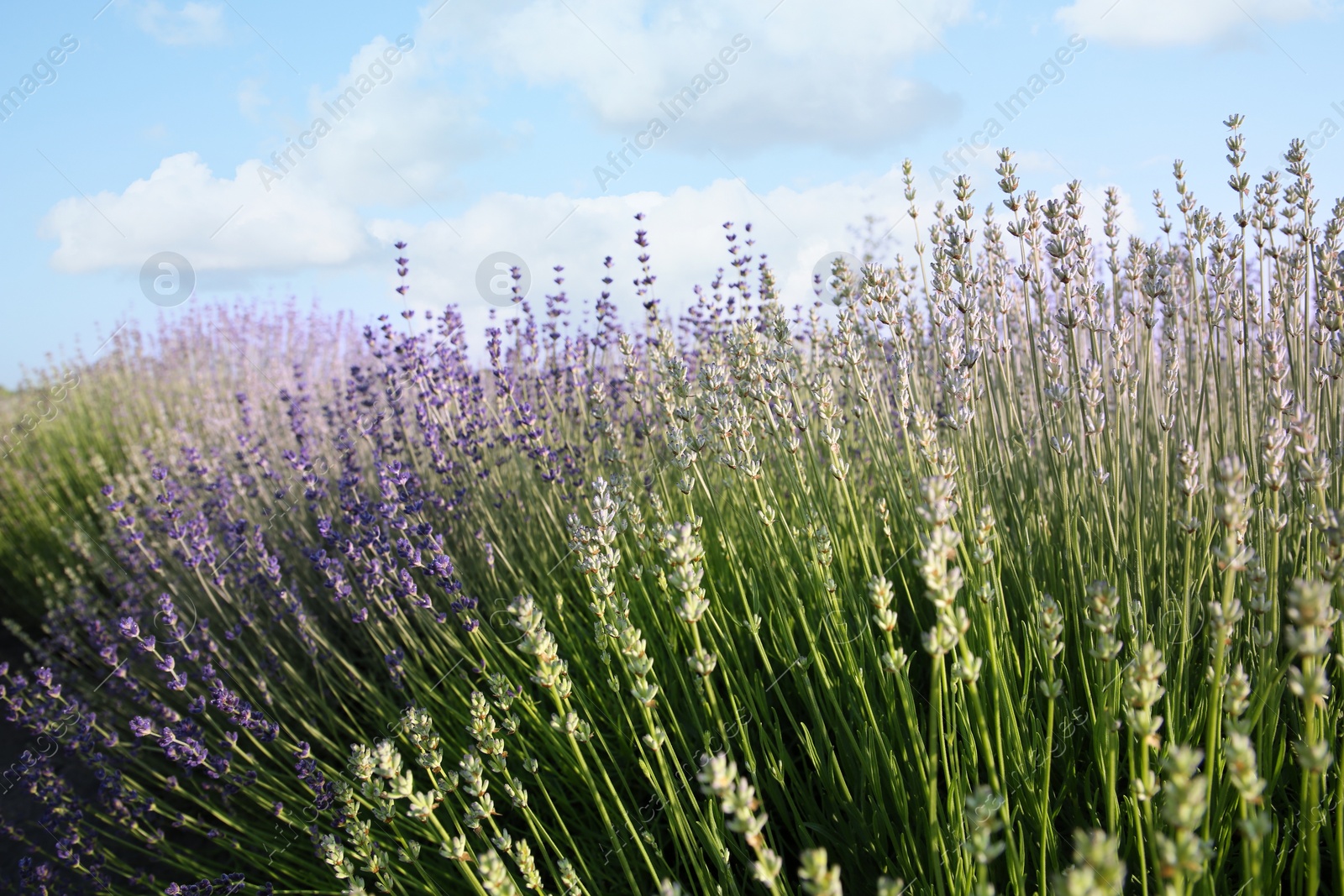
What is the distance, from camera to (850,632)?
2.09 metres

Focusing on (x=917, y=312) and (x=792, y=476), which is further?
(x=917, y=312)

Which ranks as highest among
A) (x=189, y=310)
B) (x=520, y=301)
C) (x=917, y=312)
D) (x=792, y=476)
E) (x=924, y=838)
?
(x=189, y=310)

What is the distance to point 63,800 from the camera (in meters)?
2.82

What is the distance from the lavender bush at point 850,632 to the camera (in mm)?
1302

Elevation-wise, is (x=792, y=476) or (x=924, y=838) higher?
(x=792, y=476)

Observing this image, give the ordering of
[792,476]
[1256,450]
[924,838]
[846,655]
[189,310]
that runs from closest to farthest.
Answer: [924,838]
[846,655]
[1256,450]
[792,476]
[189,310]

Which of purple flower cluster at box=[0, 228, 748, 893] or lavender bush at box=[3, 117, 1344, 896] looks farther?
purple flower cluster at box=[0, 228, 748, 893]

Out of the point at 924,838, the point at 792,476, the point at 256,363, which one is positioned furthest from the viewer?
the point at 256,363

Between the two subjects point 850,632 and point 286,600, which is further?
point 286,600

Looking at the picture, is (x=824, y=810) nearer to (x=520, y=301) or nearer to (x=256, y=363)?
(x=520, y=301)

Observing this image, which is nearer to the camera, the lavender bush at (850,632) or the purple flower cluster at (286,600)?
the lavender bush at (850,632)

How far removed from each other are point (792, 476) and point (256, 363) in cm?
927

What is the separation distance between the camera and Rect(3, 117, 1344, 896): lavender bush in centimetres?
130

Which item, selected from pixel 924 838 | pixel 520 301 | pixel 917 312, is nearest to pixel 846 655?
pixel 924 838
